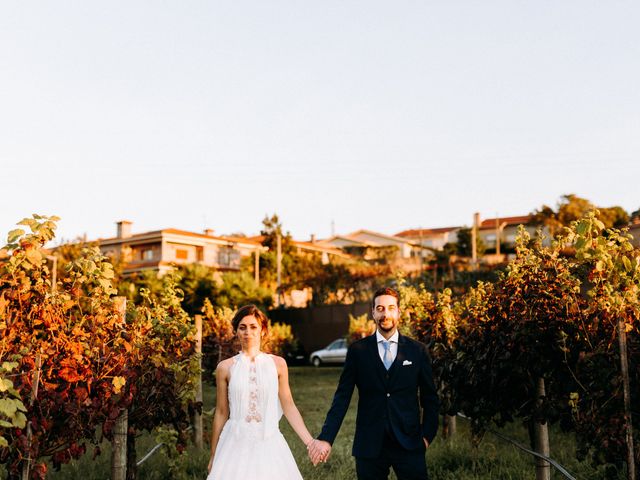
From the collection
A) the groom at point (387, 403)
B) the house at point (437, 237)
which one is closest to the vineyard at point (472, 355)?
the groom at point (387, 403)

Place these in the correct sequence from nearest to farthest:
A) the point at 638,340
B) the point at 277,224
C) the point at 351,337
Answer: the point at 638,340 < the point at 351,337 < the point at 277,224

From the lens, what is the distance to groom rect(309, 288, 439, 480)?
210 inches

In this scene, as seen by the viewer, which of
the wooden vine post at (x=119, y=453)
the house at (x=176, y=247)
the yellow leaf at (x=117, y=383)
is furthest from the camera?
the house at (x=176, y=247)

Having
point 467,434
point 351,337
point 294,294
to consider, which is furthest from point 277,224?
point 467,434

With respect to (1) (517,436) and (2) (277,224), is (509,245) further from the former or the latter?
(1) (517,436)

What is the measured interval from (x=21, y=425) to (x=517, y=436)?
8.96 meters

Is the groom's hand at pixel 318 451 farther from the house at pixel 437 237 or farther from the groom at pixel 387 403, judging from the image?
the house at pixel 437 237

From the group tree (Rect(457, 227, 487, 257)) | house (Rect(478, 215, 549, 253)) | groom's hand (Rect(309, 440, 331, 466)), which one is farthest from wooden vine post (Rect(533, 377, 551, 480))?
house (Rect(478, 215, 549, 253))

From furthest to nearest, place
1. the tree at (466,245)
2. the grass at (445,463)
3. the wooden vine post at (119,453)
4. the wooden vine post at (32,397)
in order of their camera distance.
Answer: the tree at (466,245) → the grass at (445,463) → the wooden vine post at (119,453) → the wooden vine post at (32,397)

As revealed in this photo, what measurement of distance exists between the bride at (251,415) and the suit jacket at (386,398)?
349 millimetres

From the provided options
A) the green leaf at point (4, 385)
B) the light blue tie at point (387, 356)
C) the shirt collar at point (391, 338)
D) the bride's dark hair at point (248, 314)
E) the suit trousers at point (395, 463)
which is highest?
the bride's dark hair at point (248, 314)

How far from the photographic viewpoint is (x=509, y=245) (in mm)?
76062

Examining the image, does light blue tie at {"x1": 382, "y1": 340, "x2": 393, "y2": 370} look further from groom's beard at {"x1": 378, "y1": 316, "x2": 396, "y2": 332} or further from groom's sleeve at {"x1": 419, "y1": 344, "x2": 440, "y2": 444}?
groom's sleeve at {"x1": 419, "y1": 344, "x2": 440, "y2": 444}

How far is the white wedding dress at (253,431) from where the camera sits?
5.27 m
